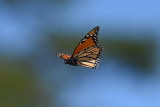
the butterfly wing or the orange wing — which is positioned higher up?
the orange wing

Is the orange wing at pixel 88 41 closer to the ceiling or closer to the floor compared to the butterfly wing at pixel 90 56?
closer to the ceiling

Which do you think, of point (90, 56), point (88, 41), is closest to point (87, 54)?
point (90, 56)

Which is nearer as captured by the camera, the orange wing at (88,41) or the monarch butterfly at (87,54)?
the monarch butterfly at (87,54)

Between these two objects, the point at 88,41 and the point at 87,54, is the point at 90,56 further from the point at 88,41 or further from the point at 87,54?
the point at 88,41

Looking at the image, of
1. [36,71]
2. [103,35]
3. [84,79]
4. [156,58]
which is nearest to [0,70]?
[36,71]

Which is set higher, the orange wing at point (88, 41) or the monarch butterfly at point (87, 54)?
the orange wing at point (88, 41)

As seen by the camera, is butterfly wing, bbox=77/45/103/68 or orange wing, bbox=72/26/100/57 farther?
orange wing, bbox=72/26/100/57
